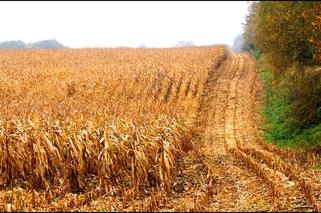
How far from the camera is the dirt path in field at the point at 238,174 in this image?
9477 millimetres

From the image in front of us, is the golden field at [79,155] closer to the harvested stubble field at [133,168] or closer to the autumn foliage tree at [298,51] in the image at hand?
the harvested stubble field at [133,168]

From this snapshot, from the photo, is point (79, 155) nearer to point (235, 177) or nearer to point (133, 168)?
point (133, 168)

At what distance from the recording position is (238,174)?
40.0 ft

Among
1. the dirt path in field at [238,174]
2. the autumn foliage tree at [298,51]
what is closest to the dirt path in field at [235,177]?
the dirt path in field at [238,174]

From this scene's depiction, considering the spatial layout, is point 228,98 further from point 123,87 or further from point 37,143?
point 37,143

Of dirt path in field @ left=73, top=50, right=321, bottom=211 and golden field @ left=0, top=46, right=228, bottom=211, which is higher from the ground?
golden field @ left=0, top=46, right=228, bottom=211

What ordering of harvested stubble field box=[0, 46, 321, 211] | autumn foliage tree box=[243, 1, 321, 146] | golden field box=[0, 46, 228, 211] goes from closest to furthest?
harvested stubble field box=[0, 46, 321, 211] → golden field box=[0, 46, 228, 211] → autumn foliage tree box=[243, 1, 321, 146]

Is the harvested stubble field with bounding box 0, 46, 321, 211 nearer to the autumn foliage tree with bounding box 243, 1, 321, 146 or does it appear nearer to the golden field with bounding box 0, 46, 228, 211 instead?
the golden field with bounding box 0, 46, 228, 211

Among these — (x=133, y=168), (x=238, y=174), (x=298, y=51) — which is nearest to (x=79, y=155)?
(x=133, y=168)

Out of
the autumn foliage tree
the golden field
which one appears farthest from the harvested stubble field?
the autumn foliage tree

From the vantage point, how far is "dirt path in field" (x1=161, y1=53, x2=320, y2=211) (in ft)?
31.1

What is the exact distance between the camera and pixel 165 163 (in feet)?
35.6

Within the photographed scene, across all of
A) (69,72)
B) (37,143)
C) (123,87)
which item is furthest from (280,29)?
(69,72)

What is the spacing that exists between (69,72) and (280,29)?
16644 mm
